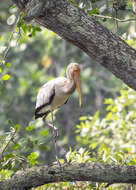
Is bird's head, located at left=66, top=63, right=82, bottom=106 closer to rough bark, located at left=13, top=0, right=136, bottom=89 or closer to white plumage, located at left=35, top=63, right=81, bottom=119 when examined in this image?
white plumage, located at left=35, top=63, right=81, bottom=119

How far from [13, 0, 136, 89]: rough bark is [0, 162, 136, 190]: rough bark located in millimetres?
762

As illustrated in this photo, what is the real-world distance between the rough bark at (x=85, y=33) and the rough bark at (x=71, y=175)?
30.0 inches

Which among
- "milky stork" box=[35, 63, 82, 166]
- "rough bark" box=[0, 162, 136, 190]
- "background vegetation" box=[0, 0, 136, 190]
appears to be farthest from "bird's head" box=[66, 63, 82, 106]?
"rough bark" box=[0, 162, 136, 190]

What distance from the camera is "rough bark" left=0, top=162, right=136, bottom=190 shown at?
3465 mm

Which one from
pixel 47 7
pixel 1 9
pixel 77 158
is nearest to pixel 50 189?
pixel 77 158

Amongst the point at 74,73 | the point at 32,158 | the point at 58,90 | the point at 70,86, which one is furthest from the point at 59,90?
the point at 32,158

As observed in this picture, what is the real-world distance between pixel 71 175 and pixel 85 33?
4.06 ft

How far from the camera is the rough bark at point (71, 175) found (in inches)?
136

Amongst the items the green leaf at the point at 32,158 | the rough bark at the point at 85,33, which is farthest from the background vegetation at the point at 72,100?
the rough bark at the point at 85,33

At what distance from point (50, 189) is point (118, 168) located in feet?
2.44

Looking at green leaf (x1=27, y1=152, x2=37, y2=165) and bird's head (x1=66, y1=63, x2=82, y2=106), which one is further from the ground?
bird's head (x1=66, y1=63, x2=82, y2=106)

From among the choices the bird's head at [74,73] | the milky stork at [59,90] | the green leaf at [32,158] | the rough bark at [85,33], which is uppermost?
the rough bark at [85,33]

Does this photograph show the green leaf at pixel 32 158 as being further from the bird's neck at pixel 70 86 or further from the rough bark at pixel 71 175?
the bird's neck at pixel 70 86

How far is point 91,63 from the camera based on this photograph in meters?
13.2
